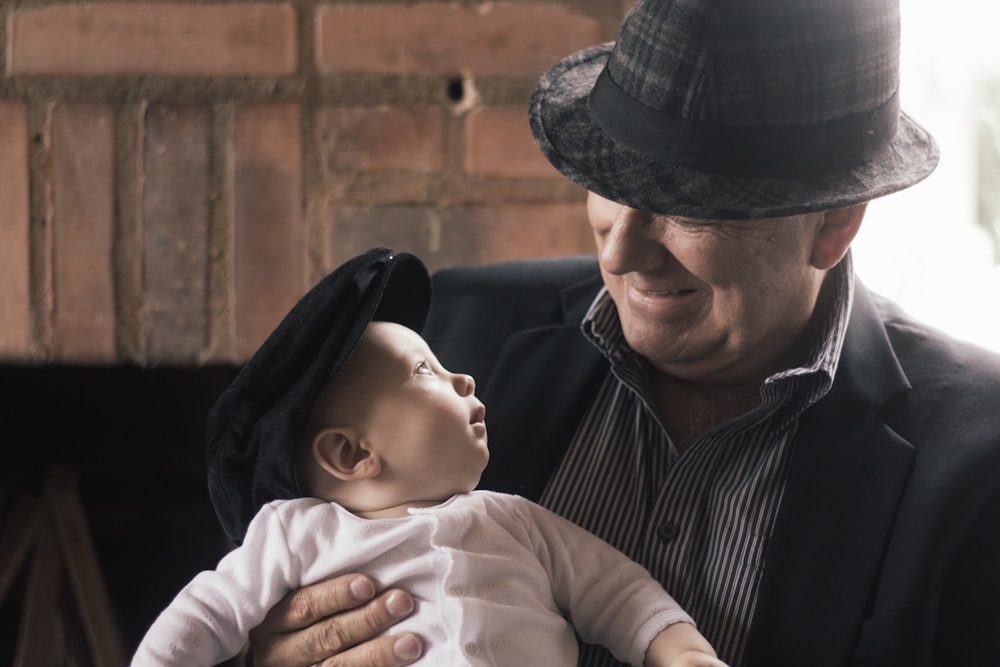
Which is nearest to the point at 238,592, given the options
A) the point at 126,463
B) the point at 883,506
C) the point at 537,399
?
the point at 537,399

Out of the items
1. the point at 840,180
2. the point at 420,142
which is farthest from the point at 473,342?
the point at 840,180

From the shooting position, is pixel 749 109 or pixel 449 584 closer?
pixel 449 584

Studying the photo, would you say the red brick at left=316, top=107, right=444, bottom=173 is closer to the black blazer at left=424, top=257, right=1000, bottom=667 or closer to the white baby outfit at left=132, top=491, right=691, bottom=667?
the black blazer at left=424, top=257, right=1000, bottom=667

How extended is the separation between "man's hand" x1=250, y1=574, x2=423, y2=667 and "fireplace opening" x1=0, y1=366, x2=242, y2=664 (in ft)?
3.16

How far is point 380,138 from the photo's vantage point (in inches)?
69.2

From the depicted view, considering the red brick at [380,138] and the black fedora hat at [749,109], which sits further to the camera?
the red brick at [380,138]

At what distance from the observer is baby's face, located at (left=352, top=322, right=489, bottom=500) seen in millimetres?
1080

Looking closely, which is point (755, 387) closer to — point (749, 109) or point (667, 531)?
point (667, 531)

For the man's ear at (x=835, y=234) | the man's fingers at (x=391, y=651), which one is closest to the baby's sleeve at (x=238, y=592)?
the man's fingers at (x=391, y=651)

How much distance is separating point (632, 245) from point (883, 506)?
1.36 ft

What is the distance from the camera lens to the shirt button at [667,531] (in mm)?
1286

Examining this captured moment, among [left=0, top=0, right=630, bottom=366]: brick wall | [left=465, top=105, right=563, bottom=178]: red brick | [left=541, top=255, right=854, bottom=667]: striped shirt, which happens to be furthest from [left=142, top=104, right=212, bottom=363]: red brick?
[left=541, top=255, right=854, bottom=667]: striped shirt

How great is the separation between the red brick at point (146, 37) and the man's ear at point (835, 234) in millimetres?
920

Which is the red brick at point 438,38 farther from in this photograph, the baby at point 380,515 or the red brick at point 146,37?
the baby at point 380,515
